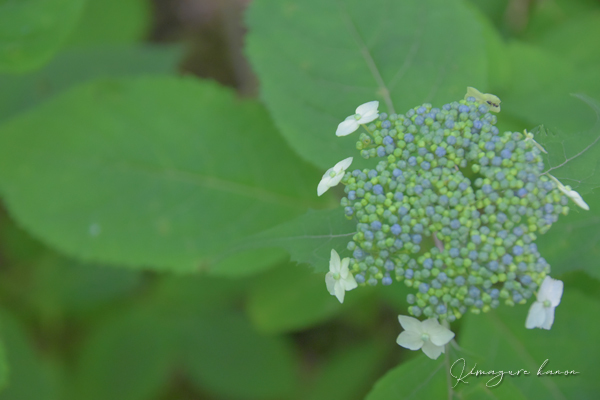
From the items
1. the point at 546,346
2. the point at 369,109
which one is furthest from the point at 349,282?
the point at 546,346

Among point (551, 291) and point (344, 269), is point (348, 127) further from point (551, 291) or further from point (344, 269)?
point (551, 291)

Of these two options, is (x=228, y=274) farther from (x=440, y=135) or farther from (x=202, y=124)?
(x=440, y=135)

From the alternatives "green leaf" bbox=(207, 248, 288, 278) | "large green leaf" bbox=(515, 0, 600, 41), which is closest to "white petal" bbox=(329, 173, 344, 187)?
"green leaf" bbox=(207, 248, 288, 278)

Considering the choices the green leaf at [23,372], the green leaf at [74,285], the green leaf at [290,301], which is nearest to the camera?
the green leaf at [290,301]

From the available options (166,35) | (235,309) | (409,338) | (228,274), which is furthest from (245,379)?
(166,35)

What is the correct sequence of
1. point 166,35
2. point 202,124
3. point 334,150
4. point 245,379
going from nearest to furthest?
point 334,150 < point 202,124 < point 245,379 < point 166,35

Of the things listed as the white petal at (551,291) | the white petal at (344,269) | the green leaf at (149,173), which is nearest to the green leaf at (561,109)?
the white petal at (551,291)

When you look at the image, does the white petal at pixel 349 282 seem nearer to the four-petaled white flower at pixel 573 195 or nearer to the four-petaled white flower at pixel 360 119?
the four-petaled white flower at pixel 360 119

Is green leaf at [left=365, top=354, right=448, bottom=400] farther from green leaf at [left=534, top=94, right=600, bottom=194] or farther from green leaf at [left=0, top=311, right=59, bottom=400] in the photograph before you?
green leaf at [left=0, top=311, right=59, bottom=400]
